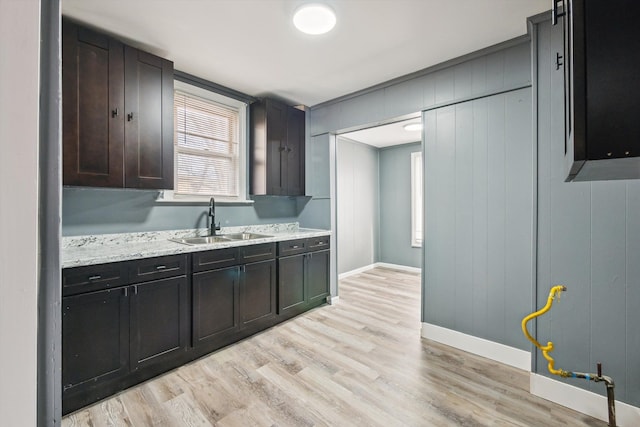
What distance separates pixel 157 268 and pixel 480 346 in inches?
110

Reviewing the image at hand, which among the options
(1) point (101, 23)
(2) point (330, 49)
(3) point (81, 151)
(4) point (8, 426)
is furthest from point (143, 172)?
(4) point (8, 426)

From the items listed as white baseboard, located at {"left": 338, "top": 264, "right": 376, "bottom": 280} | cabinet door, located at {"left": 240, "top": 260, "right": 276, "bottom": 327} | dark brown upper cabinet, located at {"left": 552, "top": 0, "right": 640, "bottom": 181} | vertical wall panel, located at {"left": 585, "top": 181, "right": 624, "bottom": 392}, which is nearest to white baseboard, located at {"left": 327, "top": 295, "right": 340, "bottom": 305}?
cabinet door, located at {"left": 240, "top": 260, "right": 276, "bottom": 327}

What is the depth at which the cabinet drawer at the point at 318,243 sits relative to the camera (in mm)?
3537

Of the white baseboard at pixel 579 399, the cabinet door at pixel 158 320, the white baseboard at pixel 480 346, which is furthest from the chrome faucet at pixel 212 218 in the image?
the white baseboard at pixel 579 399

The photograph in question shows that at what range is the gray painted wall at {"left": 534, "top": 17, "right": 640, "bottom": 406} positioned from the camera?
175cm

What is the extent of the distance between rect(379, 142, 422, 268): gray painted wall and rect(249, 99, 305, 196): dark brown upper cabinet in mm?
2781

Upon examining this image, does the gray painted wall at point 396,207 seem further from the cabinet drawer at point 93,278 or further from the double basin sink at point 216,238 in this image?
the cabinet drawer at point 93,278

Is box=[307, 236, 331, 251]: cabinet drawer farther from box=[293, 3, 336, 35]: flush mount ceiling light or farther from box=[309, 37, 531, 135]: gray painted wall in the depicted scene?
box=[293, 3, 336, 35]: flush mount ceiling light

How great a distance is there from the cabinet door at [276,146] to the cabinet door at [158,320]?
1549mm

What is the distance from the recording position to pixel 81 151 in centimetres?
207

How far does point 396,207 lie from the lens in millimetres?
5949

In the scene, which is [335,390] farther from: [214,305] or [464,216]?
[464,216]

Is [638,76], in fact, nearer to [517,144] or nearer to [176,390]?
[517,144]

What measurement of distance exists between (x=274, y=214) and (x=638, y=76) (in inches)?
138
